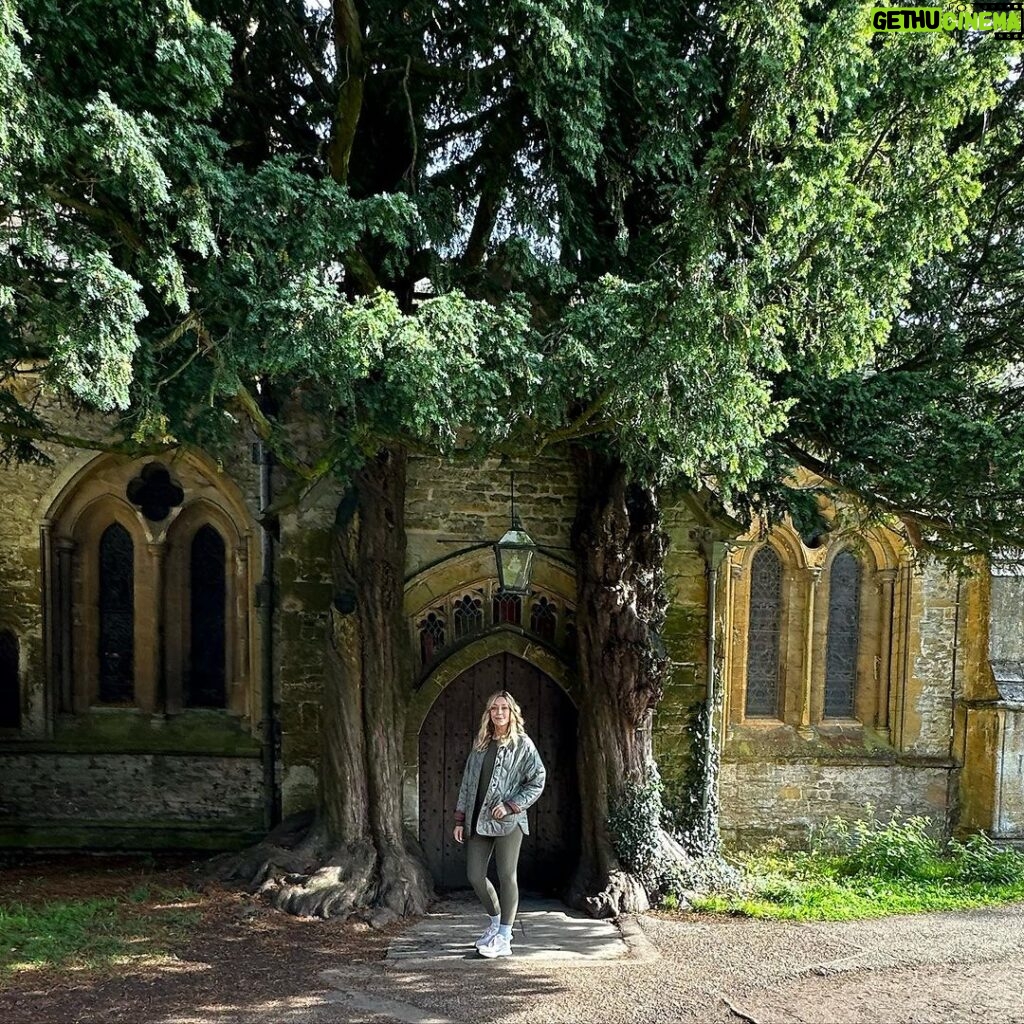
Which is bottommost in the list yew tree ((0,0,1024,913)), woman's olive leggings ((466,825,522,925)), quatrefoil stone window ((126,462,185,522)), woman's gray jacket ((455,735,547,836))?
woman's olive leggings ((466,825,522,925))

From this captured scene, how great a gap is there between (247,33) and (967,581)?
Result: 921 cm

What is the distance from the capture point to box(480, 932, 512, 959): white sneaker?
191 inches

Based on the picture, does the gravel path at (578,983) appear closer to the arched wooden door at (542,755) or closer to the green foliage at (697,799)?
the green foliage at (697,799)

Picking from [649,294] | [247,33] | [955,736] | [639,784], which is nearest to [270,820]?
[639,784]

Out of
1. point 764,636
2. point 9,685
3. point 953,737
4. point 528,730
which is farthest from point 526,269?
point 953,737

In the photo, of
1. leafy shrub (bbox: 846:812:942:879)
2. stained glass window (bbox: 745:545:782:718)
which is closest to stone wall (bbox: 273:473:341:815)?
stained glass window (bbox: 745:545:782:718)

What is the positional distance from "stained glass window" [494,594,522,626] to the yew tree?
675mm

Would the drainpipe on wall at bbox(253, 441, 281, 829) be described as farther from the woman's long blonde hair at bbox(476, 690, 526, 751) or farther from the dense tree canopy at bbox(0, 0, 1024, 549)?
the woman's long blonde hair at bbox(476, 690, 526, 751)

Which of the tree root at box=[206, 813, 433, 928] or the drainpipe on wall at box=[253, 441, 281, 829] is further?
the drainpipe on wall at box=[253, 441, 281, 829]

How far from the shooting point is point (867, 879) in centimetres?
695

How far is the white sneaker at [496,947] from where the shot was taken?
4863 millimetres

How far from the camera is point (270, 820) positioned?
25.5 ft

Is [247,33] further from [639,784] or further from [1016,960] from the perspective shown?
[1016,960]

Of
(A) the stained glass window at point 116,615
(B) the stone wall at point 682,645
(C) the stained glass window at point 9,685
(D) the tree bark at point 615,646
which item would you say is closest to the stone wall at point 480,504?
(D) the tree bark at point 615,646
